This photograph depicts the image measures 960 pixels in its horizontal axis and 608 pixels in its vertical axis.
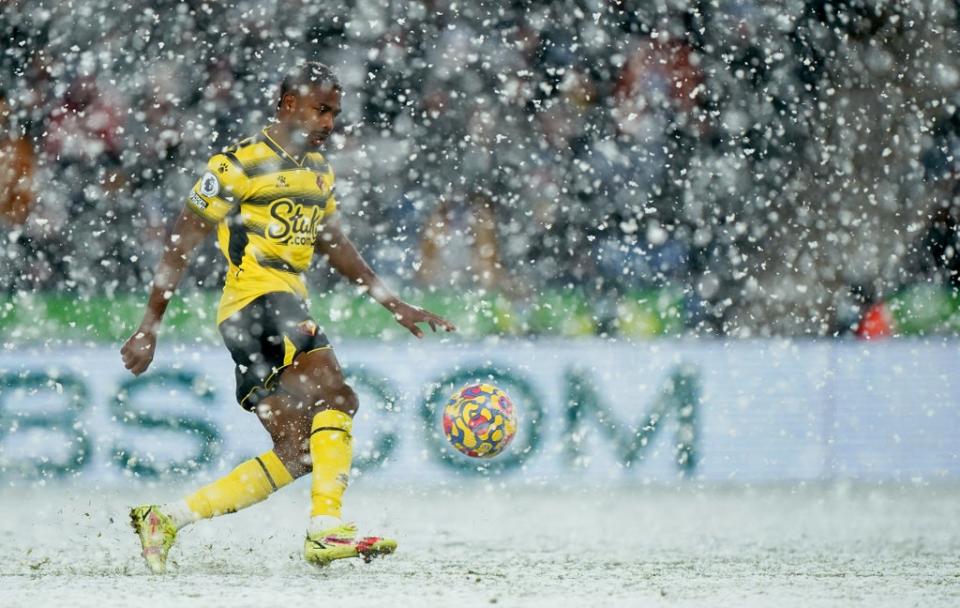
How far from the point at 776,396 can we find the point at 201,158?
4.27 m

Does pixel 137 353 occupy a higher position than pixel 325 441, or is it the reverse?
pixel 137 353

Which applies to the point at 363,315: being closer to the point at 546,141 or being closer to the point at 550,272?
the point at 550,272

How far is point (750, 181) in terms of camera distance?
9.30m

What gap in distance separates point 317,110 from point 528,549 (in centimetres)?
174

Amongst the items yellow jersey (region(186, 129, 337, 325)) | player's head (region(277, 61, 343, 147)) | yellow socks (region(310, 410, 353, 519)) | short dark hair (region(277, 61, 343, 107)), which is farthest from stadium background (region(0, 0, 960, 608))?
short dark hair (region(277, 61, 343, 107))

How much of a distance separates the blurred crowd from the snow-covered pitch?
5.35 ft

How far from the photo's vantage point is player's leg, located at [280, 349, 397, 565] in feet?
12.9

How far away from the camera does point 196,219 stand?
13.6ft

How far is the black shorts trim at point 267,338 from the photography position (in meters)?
4.09

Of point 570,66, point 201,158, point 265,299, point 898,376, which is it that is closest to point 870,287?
point 898,376

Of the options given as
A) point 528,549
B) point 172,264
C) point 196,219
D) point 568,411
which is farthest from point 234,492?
point 568,411

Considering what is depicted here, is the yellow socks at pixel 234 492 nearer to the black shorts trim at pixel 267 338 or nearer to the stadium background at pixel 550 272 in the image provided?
the black shorts trim at pixel 267 338

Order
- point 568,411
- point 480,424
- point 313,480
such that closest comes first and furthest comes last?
point 313,480, point 480,424, point 568,411

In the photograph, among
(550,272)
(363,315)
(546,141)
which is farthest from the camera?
(546,141)
